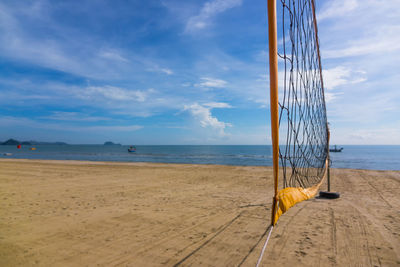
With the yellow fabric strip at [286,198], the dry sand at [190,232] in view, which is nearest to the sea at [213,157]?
the dry sand at [190,232]

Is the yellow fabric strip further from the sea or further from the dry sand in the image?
the sea

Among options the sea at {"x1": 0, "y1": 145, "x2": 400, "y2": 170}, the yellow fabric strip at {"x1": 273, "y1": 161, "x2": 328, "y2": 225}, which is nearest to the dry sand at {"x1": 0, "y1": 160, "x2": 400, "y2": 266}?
the yellow fabric strip at {"x1": 273, "y1": 161, "x2": 328, "y2": 225}

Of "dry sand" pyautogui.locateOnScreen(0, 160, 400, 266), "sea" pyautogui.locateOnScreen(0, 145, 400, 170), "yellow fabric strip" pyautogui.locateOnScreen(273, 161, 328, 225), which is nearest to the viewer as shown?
"yellow fabric strip" pyautogui.locateOnScreen(273, 161, 328, 225)

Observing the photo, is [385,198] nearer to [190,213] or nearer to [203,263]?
[190,213]

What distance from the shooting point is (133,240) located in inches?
133

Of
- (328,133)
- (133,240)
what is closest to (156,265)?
(133,240)

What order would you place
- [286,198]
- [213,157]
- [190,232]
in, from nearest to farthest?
[286,198]
[190,232]
[213,157]

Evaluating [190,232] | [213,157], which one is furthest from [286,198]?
[213,157]

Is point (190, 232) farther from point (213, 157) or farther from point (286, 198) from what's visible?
point (213, 157)

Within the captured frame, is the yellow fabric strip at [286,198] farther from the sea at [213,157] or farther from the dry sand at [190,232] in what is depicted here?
the sea at [213,157]

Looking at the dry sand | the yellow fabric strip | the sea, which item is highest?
the yellow fabric strip

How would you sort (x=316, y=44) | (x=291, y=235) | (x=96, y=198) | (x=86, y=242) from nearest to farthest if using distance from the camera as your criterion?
(x=86, y=242), (x=291, y=235), (x=316, y=44), (x=96, y=198)

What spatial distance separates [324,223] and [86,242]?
13.1 feet

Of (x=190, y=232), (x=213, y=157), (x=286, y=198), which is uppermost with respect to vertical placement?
(x=286, y=198)
